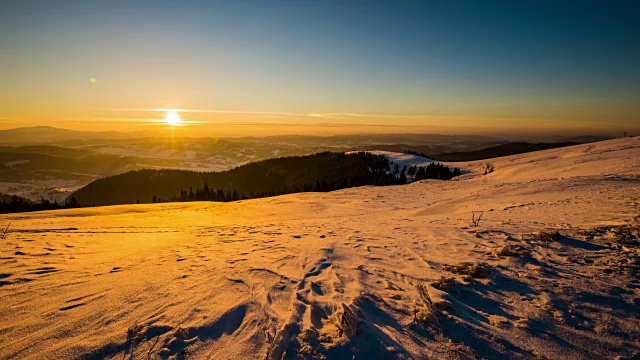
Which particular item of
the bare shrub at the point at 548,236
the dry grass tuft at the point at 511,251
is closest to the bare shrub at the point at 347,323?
the dry grass tuft at the point at 511,251

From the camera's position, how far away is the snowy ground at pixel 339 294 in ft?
11.2

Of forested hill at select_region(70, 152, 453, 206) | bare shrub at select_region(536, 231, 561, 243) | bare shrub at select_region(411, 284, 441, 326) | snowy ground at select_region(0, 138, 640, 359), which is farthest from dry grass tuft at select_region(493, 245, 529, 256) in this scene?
forested hill at select_region(70, 152, 453, 206)

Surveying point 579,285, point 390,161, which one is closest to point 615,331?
point 579,285

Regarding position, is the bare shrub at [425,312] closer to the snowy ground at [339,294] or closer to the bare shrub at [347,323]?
the snowy ground at [339,294]

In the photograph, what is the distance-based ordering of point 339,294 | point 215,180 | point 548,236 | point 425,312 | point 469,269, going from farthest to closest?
point 215,180, point 548,236, point 469,269, point 339,294, point 425,312

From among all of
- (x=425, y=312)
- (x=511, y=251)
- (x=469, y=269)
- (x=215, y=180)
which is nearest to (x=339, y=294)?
(x=425, y=312)

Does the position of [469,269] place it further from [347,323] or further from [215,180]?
[215,180]

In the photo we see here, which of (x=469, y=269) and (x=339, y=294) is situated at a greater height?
(x=469, y=269)

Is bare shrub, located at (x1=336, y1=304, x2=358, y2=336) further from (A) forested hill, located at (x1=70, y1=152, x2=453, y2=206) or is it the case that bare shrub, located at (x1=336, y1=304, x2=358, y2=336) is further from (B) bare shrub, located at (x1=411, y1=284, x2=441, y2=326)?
(A) forested hill, located at (x1=70, y1=152, x2=453, y2=206)

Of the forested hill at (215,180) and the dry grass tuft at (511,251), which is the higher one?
the dry grass tuft at (511,251)

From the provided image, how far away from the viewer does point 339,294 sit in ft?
15.8

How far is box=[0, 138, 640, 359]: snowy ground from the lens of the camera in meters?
3.40

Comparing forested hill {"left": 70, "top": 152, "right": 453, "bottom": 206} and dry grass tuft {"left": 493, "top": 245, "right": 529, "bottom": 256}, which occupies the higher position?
dry grass tuft {"left": 493, "top": 245, "right": 529, "bottom": 256}

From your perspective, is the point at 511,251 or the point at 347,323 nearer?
the point at 347,323
